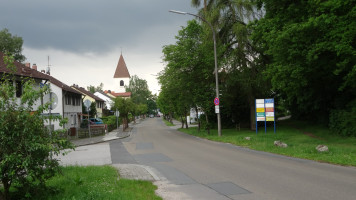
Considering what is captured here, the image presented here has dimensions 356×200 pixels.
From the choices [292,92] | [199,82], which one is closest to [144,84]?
[199,82]

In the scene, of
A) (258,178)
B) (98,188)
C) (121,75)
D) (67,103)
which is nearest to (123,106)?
(67,103)

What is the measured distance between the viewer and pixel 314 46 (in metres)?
16.6

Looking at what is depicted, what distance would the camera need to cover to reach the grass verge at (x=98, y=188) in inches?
258

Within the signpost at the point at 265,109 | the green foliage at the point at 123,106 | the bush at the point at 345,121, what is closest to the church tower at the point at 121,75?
the green foliage at the point at 123,106

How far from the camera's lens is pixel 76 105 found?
47250mm

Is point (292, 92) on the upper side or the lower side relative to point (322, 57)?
lower

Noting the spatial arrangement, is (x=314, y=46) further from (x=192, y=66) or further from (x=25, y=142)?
(x=25, y=142)

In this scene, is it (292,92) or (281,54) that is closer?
(281,54)

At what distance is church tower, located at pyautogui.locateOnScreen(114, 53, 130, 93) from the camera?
406 feet

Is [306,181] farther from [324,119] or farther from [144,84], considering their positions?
[144,84]

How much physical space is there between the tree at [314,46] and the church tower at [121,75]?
10398 centimetres

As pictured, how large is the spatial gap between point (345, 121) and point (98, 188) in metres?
17.1

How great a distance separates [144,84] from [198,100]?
9782 cm

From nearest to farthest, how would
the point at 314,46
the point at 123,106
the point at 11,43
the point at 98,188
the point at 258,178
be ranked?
the point at 98,188 → the point at 258,178 → the point at 314,46 → the point at 123,106 → the point at 11,43
